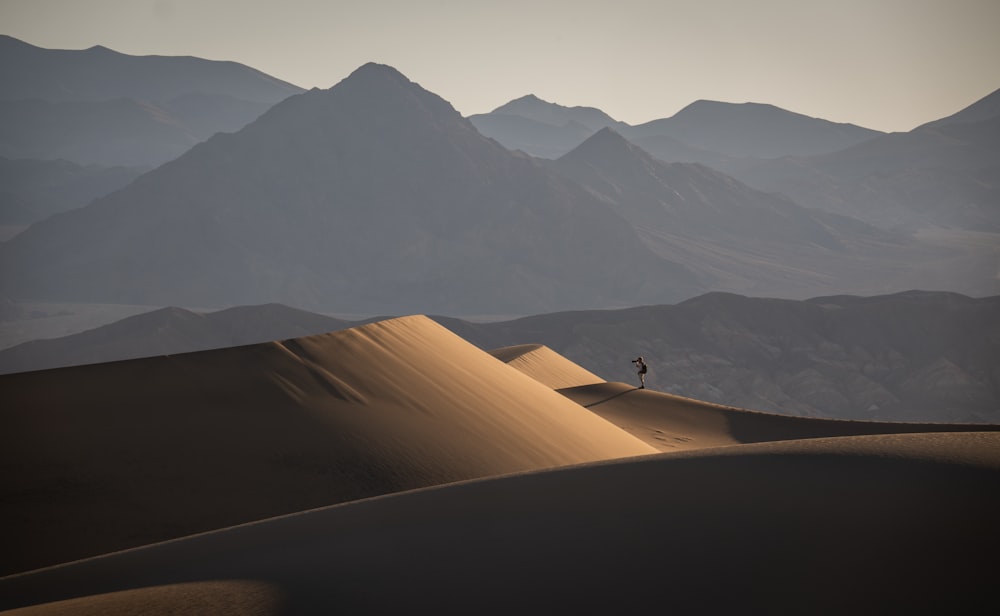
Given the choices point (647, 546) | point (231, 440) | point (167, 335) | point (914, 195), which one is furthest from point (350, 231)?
point (914, 195)

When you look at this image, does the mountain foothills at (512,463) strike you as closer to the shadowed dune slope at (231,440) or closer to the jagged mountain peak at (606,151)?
the shadowed dune slope at (231,440)

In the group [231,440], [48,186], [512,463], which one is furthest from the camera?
[48,186]

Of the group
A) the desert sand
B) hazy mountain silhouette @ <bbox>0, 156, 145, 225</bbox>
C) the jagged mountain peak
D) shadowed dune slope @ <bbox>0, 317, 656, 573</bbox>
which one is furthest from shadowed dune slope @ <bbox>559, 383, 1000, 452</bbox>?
hazy mountain silhouette @ <bbox>0, 156, 145, 225</bbox>

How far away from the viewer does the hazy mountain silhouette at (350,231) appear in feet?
325

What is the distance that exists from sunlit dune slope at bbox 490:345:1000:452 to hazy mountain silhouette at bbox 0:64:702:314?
7207 centimetres

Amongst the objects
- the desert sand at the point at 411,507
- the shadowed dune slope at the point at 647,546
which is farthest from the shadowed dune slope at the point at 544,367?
the shadowed dune slope at the point at 647,546

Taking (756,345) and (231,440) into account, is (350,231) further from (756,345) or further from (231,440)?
(231,440)

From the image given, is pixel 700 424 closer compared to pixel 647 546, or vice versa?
pixel 647 546

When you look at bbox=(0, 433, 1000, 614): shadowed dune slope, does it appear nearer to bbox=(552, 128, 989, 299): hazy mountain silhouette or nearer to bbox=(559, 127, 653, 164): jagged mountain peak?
bbox=(552, 128, 989, 299): hazy mountain silhouette

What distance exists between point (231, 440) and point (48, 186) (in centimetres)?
15339

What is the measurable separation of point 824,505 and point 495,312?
9077 cm

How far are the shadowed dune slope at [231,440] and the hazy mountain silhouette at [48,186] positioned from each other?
130 m

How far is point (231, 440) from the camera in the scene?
1026 centimetres

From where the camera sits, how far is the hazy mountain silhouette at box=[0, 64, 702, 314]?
325 feet
